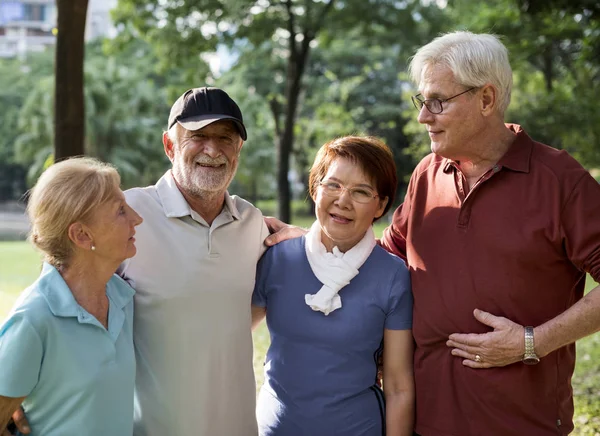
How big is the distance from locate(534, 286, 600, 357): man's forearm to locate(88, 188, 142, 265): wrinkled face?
1.66 meters

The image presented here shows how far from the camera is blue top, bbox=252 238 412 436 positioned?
2.89 metres

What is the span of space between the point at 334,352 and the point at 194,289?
2.19ft

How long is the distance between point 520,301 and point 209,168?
4.76 ft

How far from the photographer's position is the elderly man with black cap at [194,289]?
300cm

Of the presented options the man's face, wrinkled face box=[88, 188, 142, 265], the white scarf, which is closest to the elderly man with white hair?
the white scarf

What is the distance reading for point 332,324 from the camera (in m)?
2.91

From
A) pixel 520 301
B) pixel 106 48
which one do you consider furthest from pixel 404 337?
pixel 106 48

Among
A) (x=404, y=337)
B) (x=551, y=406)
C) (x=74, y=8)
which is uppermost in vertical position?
(x=74, y=8)

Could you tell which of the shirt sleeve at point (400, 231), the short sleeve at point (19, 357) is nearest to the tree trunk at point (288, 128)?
the shirt sleeve at point (400, 231)

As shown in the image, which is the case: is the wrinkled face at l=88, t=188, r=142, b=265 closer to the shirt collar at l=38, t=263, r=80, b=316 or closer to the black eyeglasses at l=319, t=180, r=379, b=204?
the shirt collar at l=38, t=263, r=80, b=316

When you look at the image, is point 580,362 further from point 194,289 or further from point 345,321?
point 194,289

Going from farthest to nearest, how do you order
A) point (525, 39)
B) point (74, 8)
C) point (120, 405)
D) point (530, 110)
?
1. point (530, 110)
2. point (525, 39)
3. point (74, 8)
4. point (120, 405)

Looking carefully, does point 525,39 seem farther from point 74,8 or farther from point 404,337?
point 404,337

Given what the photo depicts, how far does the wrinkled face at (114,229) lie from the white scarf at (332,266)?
767 mm
